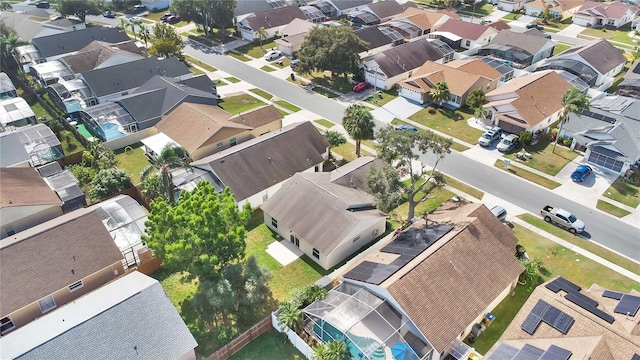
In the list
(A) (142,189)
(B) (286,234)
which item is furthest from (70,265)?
(B) (286,234)

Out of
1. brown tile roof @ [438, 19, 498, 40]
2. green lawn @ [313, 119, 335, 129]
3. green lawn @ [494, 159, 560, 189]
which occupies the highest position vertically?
brown tile roof @ [438, 19, 498, 40]

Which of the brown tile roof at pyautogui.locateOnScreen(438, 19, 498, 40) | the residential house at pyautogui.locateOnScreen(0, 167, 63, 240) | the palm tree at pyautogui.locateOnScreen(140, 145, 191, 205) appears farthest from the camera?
the brown tile roof at pyautogui.locateOnScreen(438, 19, 498, 40)

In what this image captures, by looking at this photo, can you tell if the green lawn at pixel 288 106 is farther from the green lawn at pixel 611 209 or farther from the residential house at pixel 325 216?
the green lawn at pixel 611 209

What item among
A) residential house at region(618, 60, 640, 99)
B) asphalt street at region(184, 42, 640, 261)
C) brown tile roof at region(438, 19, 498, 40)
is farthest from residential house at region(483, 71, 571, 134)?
brown tile roof at region(438, 19, 498, 40)

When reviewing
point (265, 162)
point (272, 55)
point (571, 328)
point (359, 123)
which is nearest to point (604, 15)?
point (272, 55)

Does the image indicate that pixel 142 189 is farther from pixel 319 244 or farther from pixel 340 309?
pixel 340 309

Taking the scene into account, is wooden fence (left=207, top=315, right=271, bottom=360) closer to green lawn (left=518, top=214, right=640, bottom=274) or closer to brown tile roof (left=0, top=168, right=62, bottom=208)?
brown tile roof (left=0, top=168, right=62, bottom=208)

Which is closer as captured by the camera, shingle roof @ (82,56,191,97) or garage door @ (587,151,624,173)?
garage door @ (587,151,624,173)
